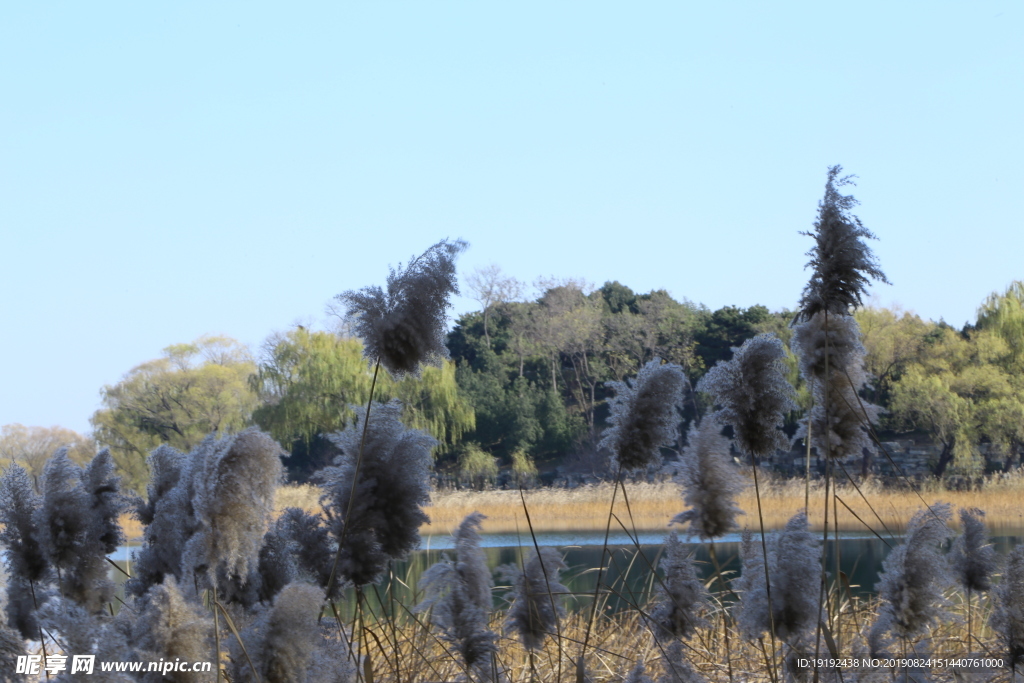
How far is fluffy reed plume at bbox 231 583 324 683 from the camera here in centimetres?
171

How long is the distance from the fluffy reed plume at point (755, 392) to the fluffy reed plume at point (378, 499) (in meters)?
0.77

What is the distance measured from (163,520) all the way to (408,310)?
79 centimetres

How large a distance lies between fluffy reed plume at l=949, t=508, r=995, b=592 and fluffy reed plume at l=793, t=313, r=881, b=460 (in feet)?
1.73

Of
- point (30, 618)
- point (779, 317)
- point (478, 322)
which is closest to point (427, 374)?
point (478, 322)

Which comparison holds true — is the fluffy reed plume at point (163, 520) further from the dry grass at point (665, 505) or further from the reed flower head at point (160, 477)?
the dry grass at point (665, 505)

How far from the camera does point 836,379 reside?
264cm

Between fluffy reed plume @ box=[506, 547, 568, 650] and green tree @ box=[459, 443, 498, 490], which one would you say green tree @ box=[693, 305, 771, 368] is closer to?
green tree @ box=[459, 443, 498, 490]

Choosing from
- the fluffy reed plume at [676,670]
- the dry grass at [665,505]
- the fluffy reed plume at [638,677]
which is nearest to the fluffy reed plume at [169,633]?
the fluffy reed plume at [638,677]

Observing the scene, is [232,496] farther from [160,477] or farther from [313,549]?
[160,477]

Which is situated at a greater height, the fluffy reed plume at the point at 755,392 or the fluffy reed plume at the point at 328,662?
the fluffy reed plume at the point at 755,392

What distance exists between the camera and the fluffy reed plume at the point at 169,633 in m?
1.52

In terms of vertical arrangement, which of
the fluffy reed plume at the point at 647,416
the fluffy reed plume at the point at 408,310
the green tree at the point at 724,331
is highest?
the green tree at the point at 724,331

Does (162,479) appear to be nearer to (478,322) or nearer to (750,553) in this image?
(750,553)

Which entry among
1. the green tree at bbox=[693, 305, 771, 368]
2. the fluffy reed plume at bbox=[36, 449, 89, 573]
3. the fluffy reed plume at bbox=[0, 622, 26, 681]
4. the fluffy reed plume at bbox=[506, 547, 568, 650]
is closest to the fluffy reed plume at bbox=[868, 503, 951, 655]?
the fluffy reed plume at bbox=[506, 547, 568, 650]
